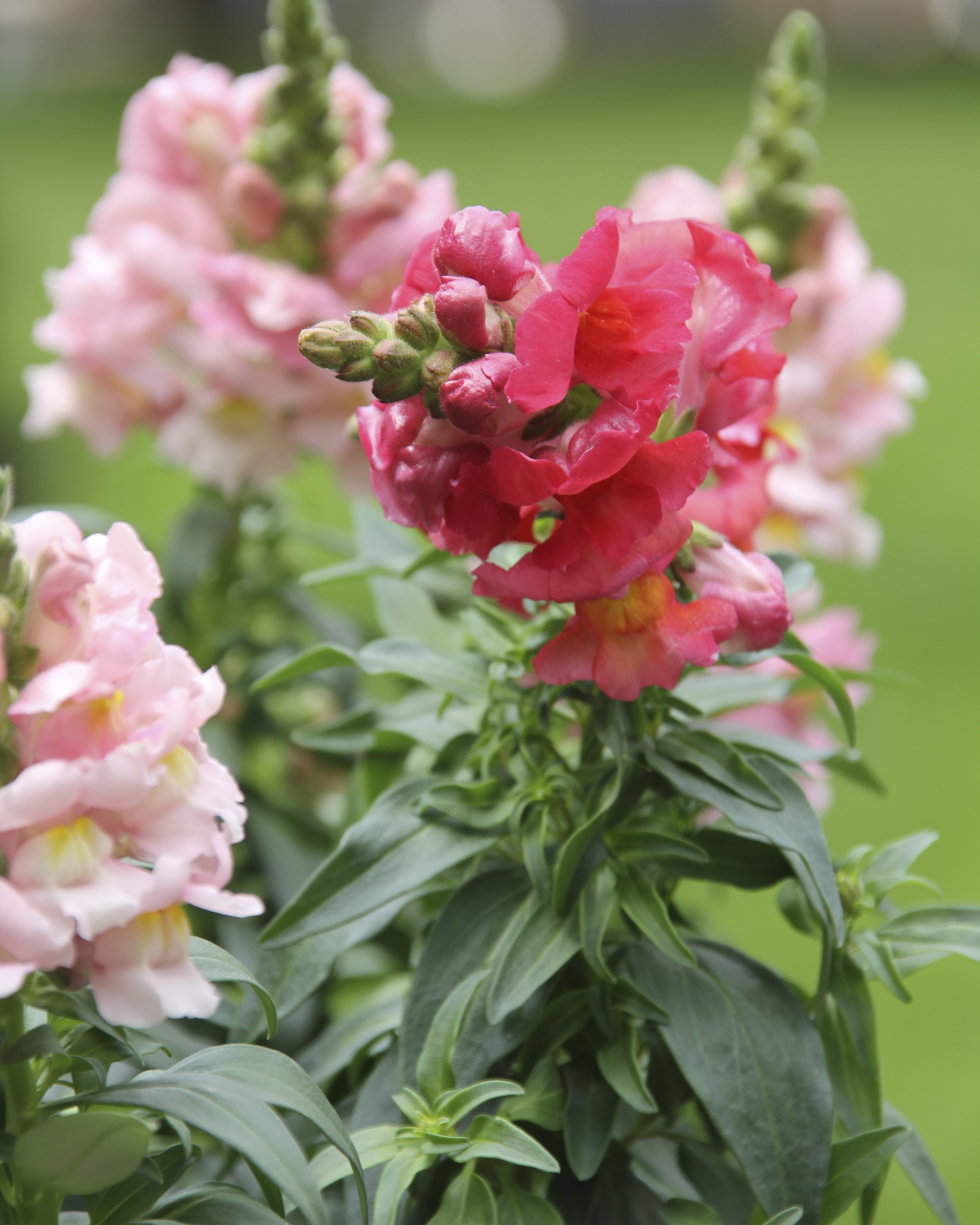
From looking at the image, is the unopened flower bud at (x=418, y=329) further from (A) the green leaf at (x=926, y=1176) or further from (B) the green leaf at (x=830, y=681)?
(A) the green leaf at (x=926, y=1176)

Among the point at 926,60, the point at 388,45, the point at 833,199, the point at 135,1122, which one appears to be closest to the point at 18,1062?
the point at 135,1122

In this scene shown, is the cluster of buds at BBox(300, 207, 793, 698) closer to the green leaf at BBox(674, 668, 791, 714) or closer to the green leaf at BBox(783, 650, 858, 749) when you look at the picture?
the green leaf at BBox(783, 650, 858, 749)

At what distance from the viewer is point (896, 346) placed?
4.74 m

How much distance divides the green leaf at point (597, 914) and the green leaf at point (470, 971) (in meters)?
0.05

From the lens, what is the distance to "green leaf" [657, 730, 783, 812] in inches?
32.2

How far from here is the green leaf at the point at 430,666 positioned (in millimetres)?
930

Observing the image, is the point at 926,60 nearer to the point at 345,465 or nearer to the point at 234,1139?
the point at 345,465

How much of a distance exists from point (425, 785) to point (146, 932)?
28 centimetres

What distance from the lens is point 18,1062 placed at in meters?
0.69

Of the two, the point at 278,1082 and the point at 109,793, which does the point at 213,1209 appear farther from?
the point at 109,793

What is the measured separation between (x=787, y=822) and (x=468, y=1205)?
0.28 m

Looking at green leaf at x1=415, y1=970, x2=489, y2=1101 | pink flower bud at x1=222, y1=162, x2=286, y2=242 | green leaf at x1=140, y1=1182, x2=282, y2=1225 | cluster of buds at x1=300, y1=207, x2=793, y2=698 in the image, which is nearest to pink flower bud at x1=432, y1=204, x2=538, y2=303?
cluster of buds at x1=300, y1=207, x2=793, y2=698

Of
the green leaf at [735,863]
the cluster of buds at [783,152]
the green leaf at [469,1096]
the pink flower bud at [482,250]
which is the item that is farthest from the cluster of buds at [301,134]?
the green leaf at [469,1096]

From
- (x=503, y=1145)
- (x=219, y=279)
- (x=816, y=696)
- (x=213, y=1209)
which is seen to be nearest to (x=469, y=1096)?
(x=503, y=1145)
